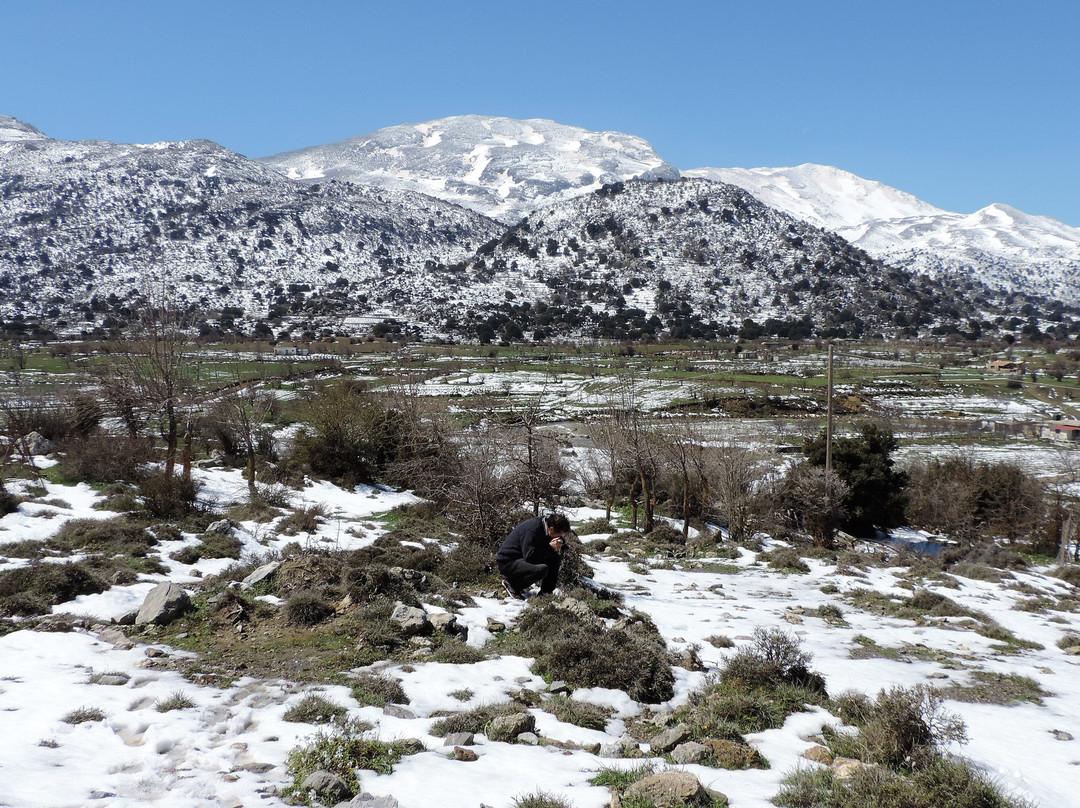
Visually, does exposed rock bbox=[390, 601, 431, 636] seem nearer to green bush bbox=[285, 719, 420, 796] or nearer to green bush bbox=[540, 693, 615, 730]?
green bush bbox=[540, 693, 615, 730]

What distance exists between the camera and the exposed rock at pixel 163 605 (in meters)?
7.47

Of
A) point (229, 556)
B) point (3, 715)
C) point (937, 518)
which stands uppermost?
point (3, 715)

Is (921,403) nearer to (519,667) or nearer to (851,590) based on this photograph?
(851,590)

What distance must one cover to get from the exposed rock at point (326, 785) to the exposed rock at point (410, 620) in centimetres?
345

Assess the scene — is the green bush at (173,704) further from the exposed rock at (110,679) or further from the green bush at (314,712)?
the green bush at (314,712)

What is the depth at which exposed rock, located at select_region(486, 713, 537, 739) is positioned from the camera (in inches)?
209

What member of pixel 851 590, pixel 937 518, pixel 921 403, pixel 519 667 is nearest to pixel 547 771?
pixel 519 667

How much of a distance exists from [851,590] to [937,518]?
16965mm

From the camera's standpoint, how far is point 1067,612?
44.0ft

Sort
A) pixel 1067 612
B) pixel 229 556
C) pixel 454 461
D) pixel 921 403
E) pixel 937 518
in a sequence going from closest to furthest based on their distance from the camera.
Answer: pixel 229 556, pixel 1067 612, pixel 454 461, pixel 937 518, pixel 921 403

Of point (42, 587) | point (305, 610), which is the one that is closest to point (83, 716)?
point (305, 610)

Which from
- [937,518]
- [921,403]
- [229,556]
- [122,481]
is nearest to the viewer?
[229,556]

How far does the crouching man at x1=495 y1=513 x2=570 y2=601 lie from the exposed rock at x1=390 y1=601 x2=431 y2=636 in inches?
69.5

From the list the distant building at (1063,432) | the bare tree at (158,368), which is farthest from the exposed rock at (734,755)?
the distant building at (1063,432)
